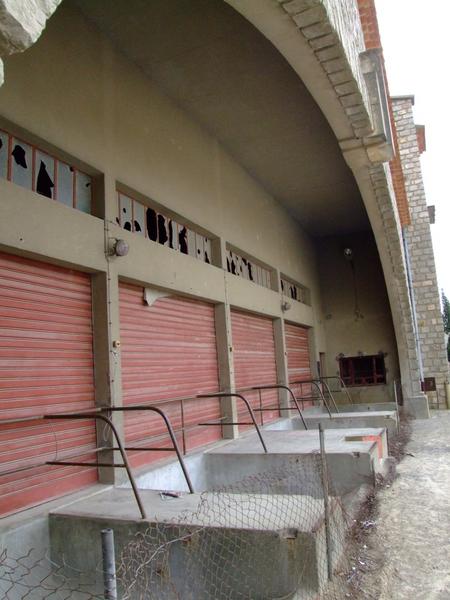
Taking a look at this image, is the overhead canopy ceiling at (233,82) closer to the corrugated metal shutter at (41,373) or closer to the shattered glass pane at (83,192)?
the shattered glass pane at (83,192)

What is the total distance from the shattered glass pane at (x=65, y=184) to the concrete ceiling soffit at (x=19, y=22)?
324cm

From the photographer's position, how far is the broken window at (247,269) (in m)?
8.71

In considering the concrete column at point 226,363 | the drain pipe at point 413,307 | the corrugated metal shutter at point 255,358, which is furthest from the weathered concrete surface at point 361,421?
the drain pipe at point 413,307

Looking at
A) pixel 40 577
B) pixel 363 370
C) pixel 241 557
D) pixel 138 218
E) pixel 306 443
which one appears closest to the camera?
pixel 241 557

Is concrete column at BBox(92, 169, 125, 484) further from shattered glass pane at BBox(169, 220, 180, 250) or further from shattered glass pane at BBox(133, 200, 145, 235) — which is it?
shattered glass pane at BBox(169, 220, 180, 250)

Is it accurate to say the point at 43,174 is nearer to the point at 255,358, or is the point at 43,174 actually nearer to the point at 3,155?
the point at 3,155

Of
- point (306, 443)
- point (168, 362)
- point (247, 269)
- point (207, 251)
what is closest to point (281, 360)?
point (247, 269)

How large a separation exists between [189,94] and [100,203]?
2.84 metres

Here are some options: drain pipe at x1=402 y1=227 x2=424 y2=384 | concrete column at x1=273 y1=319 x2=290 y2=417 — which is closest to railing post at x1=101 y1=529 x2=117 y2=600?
concrete column at x1=273 y1=319 x2=290 y2=417

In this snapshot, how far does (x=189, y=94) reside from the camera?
23.0 feet

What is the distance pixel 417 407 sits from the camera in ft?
39.3

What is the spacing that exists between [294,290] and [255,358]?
3.78 metres

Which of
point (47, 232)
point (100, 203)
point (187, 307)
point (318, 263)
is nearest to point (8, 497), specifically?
point (47, 232)

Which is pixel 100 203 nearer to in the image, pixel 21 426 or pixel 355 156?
pixel 21 426
